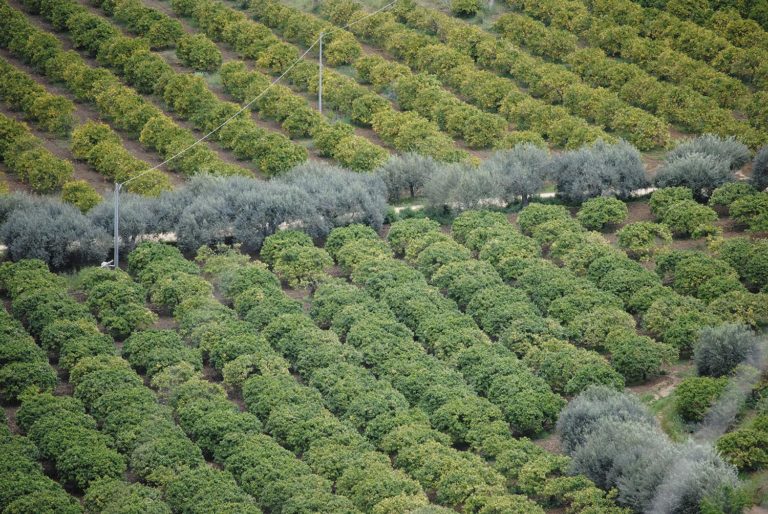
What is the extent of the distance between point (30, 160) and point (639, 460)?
78.9 ft

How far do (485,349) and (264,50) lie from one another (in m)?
22.9

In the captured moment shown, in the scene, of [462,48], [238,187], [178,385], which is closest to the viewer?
[178,385]

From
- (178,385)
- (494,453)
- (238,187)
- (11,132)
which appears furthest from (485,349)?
(11,132)

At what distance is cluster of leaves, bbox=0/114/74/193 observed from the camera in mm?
45219

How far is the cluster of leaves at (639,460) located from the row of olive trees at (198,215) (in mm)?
12361

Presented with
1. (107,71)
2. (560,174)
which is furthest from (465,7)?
(560,174)

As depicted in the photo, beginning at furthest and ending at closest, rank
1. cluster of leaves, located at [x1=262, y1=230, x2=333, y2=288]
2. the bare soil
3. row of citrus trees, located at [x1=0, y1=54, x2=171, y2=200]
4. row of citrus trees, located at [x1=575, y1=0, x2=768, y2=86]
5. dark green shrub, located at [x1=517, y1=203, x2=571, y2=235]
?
row of citrus trees, located at [x1=575, y1=0, x2=768, y2=86] < row of citrus trees, located at [x1=0, y1=54, x2=171, y2=200] < dark green shrub, located at [x1=517, y1=203, x2=571, y2=235] < cluster of leaves, located at [x1=262, y1=230, x2=333, y2=288] < the bare soil

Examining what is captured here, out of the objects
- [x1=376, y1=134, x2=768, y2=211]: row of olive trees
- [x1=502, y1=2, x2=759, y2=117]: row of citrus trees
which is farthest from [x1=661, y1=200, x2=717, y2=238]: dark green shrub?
[x1=502, y1=2, x2=759, y2=117]: row of citrus trees

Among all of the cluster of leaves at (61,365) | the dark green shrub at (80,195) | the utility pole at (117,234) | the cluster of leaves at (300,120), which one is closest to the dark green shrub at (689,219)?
the cluster of leaves at (300,120)

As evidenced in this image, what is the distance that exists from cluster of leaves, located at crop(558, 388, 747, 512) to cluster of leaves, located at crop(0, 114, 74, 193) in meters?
20.0

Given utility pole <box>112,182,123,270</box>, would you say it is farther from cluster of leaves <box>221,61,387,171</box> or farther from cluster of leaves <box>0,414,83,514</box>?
cluster of leaves <box>0,414,83,514</box>

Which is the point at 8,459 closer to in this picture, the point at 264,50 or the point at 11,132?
the point at 11,132

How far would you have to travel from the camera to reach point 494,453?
3247 cm

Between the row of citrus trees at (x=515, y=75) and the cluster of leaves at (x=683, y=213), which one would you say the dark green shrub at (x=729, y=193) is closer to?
the cluster of leaves at (x=683, y=213)
